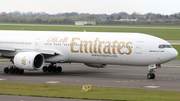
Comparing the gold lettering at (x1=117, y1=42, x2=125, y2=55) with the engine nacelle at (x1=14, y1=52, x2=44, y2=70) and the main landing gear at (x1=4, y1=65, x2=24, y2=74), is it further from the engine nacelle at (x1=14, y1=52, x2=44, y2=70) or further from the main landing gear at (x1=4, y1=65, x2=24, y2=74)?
the main landing gear at (x1=4, y1=65, x2=24, y2=74)

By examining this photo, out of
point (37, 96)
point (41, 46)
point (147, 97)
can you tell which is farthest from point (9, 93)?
point (41, 46)

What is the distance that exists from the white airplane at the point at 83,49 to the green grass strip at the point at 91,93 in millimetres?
7179

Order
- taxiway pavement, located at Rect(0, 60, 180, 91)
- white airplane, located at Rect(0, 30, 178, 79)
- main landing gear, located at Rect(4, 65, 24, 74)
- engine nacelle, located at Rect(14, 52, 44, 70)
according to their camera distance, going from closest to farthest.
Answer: taxiway pavement, located at Rect(0, 60, 180, 91), white airplane, located at Rect(0, 30, 178, 79), engine nacelle, located at Rect(14, 52, 44, 70), main landing gear, located at Rect(4, 65, 24, 74)

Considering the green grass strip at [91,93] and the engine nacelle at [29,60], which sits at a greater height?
the engine nacelle at [29,60]

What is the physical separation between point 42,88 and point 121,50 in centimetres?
926

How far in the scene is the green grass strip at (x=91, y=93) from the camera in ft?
91.5

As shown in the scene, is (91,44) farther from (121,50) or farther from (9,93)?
(9,93)

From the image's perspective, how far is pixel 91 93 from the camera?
1164 inches

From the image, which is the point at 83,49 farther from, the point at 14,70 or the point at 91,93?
the point at 91,93

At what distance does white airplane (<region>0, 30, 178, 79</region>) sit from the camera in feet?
126

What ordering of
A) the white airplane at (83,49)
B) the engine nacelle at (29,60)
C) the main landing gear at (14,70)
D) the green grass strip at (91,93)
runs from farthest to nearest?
1. the main landing gear at (14,70)
2. the engine nacelle at (29,60)
3. the white airplane at (83,49)
4. the green grass strip at (91,93)

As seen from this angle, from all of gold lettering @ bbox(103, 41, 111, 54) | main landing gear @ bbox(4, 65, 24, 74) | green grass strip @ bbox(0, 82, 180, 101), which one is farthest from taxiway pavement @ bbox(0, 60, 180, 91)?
green grass strip @ bbox(0, 82, 180, 101)

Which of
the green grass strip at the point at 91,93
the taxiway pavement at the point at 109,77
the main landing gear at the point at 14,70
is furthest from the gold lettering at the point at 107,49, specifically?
the main landing gear at the point at 14,70

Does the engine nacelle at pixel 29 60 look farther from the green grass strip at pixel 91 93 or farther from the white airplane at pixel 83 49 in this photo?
the green grass strip at pixel 91 93
